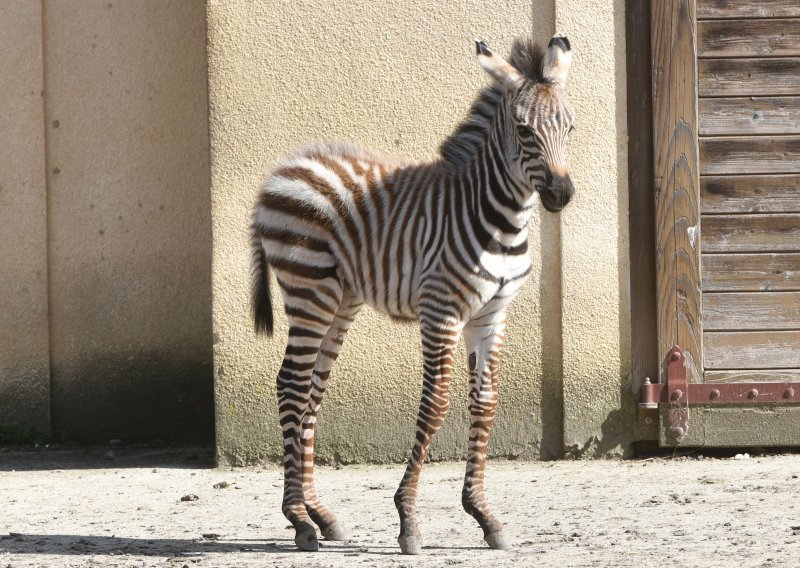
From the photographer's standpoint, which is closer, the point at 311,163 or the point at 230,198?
the point at 311,163

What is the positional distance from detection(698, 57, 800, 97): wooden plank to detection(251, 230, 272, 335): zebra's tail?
9.06 ft

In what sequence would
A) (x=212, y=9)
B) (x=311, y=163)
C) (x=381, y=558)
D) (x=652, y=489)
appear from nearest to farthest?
(x=381, y=558)
(x=311, y=163)
(x=652, y=489)
(x=212, y=9)

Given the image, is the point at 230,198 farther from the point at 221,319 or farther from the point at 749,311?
the point at 749,311

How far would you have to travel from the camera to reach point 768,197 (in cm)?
651

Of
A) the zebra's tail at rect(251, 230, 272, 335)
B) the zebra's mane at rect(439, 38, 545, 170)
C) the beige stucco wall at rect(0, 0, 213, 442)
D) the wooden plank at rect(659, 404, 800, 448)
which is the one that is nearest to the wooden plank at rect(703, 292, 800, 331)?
the wooden plank at rect(659, 404, 800, 448)

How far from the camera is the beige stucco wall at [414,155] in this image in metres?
6.48

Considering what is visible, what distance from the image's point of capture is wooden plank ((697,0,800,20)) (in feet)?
21.3

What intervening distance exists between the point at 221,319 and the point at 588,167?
2.26 meters

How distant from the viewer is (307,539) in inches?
191

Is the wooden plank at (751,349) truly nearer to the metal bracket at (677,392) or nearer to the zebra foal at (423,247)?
the metal bracket at (677,392)

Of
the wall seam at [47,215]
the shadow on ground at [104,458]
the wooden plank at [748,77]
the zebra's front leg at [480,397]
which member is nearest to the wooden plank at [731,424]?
the wooden plank at [748,77]

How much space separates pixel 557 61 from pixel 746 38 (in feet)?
6.95

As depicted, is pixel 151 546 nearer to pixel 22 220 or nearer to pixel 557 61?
pixel 557 61

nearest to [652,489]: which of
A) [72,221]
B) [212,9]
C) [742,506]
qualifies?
[742,506]
